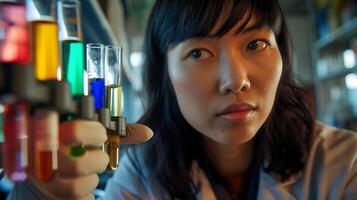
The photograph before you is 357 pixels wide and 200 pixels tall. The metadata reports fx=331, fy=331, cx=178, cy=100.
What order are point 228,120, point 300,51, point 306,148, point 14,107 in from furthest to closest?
point 300,51 → point 306,148 → point 228,120 → point 14,107

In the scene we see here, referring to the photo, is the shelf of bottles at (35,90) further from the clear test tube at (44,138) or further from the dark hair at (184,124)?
the dark hair at (184,124)

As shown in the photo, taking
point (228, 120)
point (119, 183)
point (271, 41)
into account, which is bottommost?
point (119, 183)

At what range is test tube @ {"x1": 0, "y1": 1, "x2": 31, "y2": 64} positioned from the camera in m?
0.29

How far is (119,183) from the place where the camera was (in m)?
0.81

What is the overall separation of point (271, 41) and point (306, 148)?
0.29 meters

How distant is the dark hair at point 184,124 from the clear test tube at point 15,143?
1.39 ft

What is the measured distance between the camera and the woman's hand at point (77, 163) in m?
0.35

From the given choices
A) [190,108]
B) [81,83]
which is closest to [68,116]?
[81,83]

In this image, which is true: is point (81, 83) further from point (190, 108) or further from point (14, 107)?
point (190, 108)

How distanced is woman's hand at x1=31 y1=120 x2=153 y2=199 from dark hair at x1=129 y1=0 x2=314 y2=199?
0.36 meters

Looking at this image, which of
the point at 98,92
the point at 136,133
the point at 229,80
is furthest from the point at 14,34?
the point at 229,80

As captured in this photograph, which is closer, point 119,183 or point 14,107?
point 14,107

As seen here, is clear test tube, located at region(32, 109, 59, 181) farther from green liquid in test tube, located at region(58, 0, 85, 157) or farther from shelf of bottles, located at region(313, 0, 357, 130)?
shelf of bottles, located at region(313, 0, 357, 130)

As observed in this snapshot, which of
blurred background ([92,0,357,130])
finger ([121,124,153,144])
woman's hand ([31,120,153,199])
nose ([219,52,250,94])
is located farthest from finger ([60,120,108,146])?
blurred background ([92,0,357,130])
